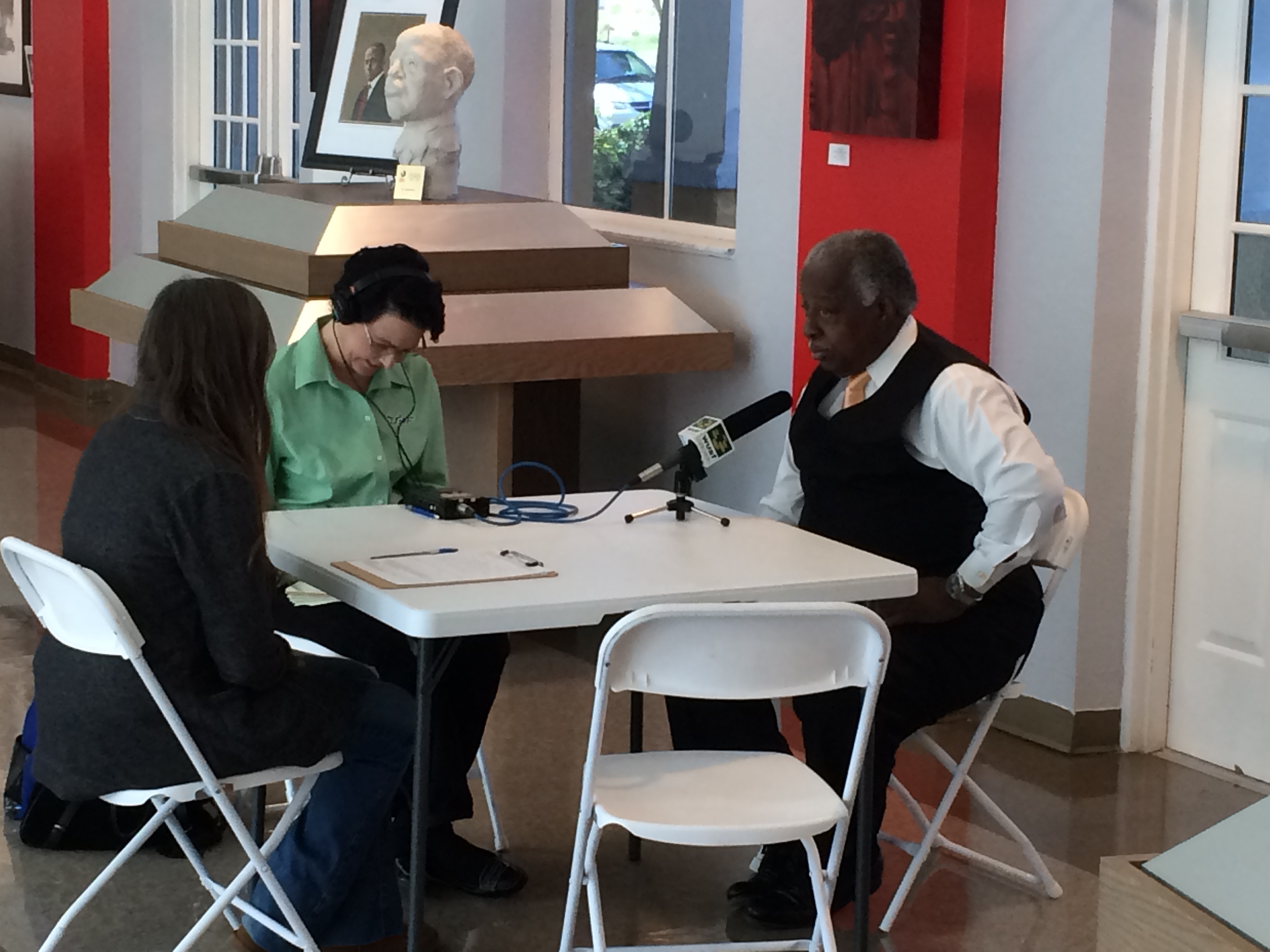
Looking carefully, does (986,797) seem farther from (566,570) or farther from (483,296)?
(483,296)

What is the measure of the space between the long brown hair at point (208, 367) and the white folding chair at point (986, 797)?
56.4 inches

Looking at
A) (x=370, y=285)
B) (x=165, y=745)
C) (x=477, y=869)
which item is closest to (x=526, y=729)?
(x=477, y=869)

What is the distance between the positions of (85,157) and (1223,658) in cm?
654

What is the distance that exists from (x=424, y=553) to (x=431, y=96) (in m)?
2.52

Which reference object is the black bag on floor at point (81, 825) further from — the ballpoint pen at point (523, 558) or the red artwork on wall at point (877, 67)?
the red artwork on wall at point (877, 67)

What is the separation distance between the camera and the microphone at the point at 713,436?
331cm

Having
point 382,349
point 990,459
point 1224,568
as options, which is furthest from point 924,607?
point 1224,568

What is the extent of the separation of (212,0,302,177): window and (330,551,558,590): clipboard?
16.2 feet

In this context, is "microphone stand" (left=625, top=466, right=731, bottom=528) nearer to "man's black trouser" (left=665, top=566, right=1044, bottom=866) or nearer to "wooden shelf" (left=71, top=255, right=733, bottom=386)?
"man's black trouser" (left=665, top=566, right=1044, bottom=866)

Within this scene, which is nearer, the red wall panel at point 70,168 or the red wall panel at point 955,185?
the red wall panel at point 955,185

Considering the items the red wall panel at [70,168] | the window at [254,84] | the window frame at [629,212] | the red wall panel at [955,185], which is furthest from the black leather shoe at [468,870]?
the red wall panel at [70,168]

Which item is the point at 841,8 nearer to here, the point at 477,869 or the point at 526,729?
the point at 526,729

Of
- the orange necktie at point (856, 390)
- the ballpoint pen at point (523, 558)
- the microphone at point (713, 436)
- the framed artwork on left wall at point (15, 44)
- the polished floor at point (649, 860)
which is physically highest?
the framed artwork on left wall at point (15, 44)

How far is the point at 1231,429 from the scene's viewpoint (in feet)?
14.0
